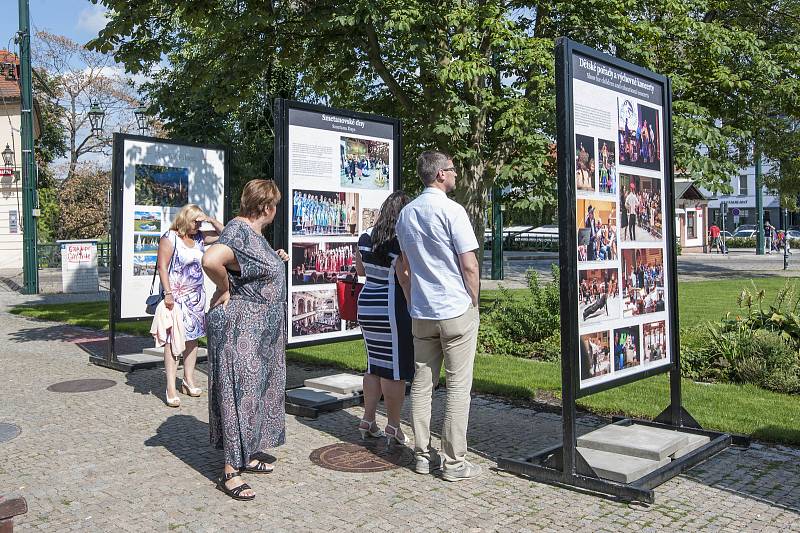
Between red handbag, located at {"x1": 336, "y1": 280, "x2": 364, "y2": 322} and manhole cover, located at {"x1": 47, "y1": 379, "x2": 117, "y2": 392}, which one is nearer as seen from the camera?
red handbag, located at {"x1": 336, "y1": 280, "x2": 364, "y2": 322}

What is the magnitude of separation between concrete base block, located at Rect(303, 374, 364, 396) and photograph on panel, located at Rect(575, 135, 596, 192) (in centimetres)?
349

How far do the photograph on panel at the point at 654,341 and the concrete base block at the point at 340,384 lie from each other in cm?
300

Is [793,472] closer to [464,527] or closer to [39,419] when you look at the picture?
[464,527]

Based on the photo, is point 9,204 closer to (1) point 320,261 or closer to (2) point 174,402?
(2) point 174,402

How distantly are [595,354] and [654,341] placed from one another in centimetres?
90

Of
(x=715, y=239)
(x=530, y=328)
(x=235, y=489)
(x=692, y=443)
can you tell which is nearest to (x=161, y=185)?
(x=530, y=328)

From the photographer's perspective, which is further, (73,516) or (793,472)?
(793,472)

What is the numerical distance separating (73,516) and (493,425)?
11.1 feet

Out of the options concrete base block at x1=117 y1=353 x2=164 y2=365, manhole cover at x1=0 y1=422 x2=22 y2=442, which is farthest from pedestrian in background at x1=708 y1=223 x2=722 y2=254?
manhole cover at x1=0 y1=422 x2=22 y2=442

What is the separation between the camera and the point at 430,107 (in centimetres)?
1155

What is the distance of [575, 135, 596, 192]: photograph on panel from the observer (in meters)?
4.88

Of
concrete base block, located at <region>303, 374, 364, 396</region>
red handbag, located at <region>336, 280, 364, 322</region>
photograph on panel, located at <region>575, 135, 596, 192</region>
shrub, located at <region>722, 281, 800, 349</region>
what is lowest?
concrete base block, located at <region>303, 374, 364, 396</region>

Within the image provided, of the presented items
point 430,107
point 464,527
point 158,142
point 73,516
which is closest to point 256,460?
point 73,516

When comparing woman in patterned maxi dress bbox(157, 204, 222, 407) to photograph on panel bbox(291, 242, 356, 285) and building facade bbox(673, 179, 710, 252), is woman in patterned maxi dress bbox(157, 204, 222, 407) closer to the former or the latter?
photograph on panel bbox(291, 242, 356, 285)
